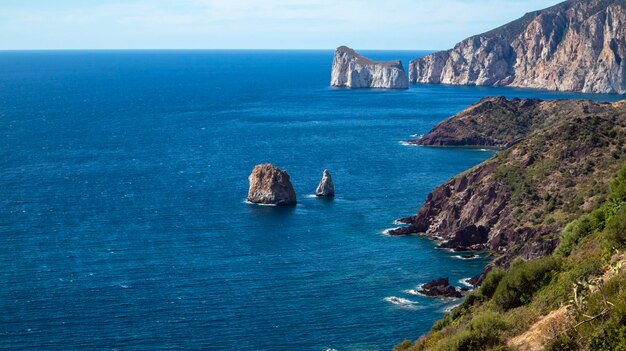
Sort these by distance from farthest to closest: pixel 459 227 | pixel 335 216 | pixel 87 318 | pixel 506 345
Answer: pixel 335 216, pixel 459 227, pixel 87 318, pixel 506 345

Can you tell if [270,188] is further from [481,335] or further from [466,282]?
[481,335]

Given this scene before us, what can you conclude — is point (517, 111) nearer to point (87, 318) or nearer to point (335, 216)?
point (335, 216)

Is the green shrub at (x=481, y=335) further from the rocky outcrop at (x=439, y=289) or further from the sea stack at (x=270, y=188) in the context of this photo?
the sea stack at (x=270, y=188)

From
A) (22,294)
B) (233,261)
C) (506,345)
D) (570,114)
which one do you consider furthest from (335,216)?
(570,114)

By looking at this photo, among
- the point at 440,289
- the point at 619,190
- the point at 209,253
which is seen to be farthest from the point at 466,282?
the point at 619,190

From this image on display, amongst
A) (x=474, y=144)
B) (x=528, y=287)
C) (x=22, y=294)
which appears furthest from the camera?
(x=474, y=144)

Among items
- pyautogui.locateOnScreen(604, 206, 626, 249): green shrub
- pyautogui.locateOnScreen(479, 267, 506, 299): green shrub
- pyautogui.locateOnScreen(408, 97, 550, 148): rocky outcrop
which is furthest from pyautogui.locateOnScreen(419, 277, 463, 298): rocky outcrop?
pyautogui.locateOnScreen(408, 97, 550, 148): rocky outcrop

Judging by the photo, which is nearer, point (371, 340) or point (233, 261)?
point (371, 340)

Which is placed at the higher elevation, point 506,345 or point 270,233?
point 506,345
